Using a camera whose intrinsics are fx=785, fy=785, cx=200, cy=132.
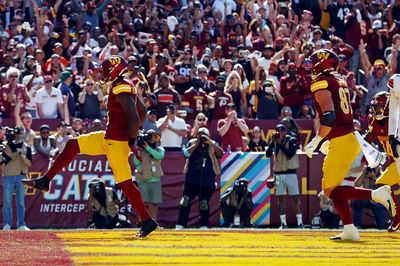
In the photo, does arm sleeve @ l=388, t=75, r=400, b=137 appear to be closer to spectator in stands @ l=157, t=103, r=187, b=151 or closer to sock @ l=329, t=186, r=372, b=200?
sock @ l=329, t=186, r=372, b=200

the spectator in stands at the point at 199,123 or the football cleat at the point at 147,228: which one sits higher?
the spectator in stands at the point at 199,123

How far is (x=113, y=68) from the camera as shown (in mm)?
8945

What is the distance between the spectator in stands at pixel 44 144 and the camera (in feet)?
49.0

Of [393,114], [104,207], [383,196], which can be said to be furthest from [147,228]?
[104,207]

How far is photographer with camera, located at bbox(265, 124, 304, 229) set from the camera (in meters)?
14.2

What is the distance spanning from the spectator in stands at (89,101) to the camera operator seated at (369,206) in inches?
222

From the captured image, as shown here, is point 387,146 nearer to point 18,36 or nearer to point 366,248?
point 366,248

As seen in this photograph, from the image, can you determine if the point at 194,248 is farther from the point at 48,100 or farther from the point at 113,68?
the point at 48,100

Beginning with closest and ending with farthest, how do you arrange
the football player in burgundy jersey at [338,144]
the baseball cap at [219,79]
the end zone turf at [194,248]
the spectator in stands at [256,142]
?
the end zone turf at [194,248] → the football player in burgundy jersey at [338,144] → the spectator in stands at [256,142] → the baseball cap at [219,79]

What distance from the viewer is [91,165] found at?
49.6ft

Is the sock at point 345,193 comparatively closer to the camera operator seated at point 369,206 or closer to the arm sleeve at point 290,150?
the arm sleeve at point 290,150

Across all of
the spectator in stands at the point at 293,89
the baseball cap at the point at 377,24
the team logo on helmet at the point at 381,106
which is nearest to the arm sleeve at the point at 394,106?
the team logo on helmet at the point at 381,106

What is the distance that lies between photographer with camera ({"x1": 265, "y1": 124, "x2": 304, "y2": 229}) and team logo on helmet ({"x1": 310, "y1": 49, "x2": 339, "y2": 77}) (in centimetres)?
528

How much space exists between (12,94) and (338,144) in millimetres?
9161
